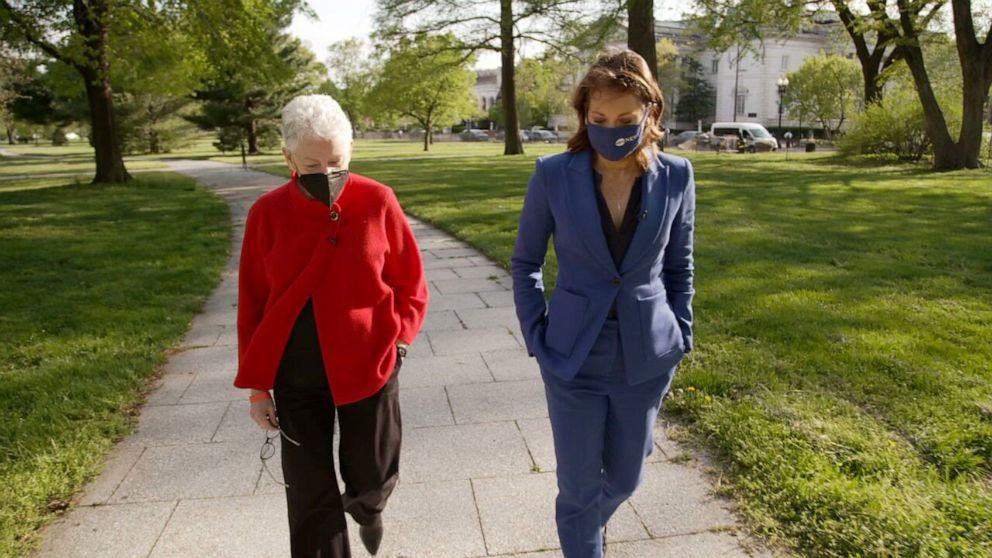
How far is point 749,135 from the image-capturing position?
41.2 meters

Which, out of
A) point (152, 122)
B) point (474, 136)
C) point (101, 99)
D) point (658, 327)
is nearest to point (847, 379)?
point (658, 327)

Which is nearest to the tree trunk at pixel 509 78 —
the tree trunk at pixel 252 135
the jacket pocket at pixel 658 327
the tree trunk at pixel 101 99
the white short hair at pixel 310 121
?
the tree trunk at pixel 252 135

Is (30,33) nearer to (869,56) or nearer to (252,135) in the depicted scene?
(252,135)

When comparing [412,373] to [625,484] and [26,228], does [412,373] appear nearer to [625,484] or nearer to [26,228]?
[625,484]

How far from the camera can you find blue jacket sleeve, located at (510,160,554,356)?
2.25 m

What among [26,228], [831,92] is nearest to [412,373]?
[26,228]

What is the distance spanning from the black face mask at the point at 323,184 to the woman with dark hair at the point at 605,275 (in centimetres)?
61

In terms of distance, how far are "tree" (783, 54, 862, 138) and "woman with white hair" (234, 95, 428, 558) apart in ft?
183

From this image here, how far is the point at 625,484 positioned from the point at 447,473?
47.2 inches

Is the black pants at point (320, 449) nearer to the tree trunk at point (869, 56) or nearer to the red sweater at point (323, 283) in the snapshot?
the red sweater at point (323, 283)

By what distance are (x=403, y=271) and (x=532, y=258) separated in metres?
0.49

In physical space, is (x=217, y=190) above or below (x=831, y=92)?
below

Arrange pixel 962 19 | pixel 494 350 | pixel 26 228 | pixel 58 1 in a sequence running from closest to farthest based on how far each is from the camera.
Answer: pixel 494 350, pixel 26 228, pixel 58 1, pixel 962 19

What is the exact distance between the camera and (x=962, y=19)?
61.3 ft
